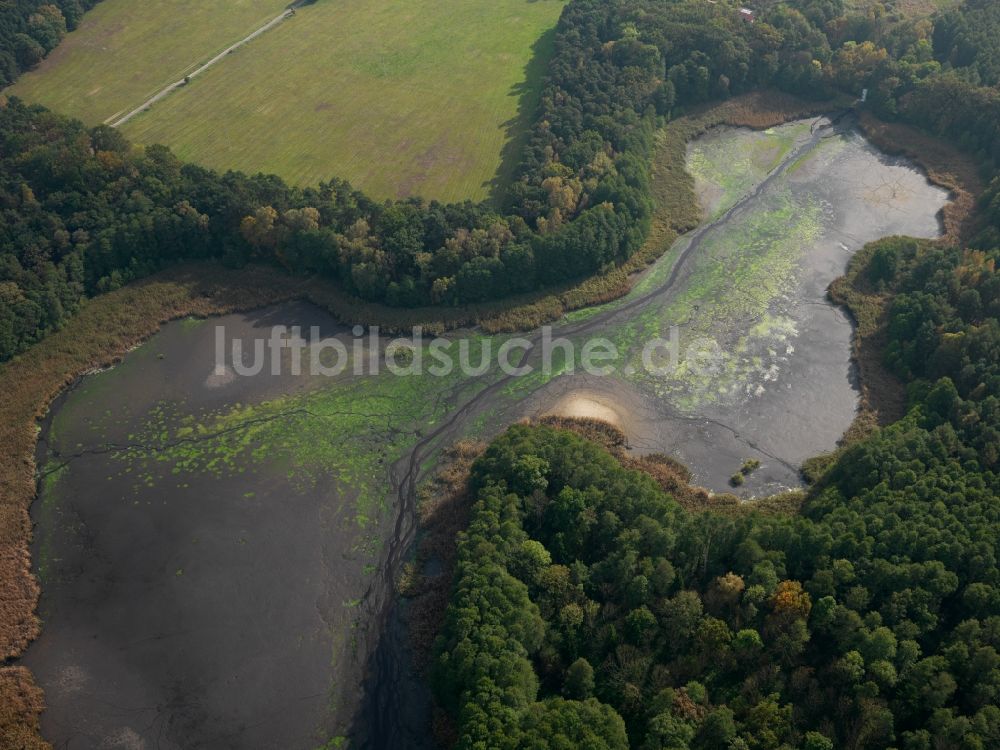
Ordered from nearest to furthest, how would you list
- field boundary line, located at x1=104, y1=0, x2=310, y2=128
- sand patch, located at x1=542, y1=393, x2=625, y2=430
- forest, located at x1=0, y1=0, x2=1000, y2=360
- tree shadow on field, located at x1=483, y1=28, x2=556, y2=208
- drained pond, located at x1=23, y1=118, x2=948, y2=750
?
drained pond, located at x1=23, y1=118, x2=948, y2=750
sand patch, located at x1=542, y1=393, x2=625, y2=430
forest, located at x1=0, y1=0, x2=1000, y2=360
tree shadow on field, located at x1=483, y1=28, x2=556, y2=208
field boundary line, located at x1=104, y1=0, x2=310, y2=128

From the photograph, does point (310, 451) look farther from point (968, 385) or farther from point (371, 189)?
point (968, 385)

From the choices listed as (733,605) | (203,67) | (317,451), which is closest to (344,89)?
(203,67)

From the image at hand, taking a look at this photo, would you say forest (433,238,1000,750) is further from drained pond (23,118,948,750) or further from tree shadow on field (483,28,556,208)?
tree shadow on field (483,28,556,208)

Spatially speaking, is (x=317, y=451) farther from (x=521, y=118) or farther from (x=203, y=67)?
(x=203, y=67)

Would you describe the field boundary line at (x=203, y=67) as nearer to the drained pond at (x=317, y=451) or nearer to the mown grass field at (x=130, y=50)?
the mown grass field at (x=130, y=50)

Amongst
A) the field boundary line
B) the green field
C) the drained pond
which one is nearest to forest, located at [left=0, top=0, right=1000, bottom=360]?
the drained pond

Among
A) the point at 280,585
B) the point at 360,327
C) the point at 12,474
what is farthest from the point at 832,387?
the point at 12,474
